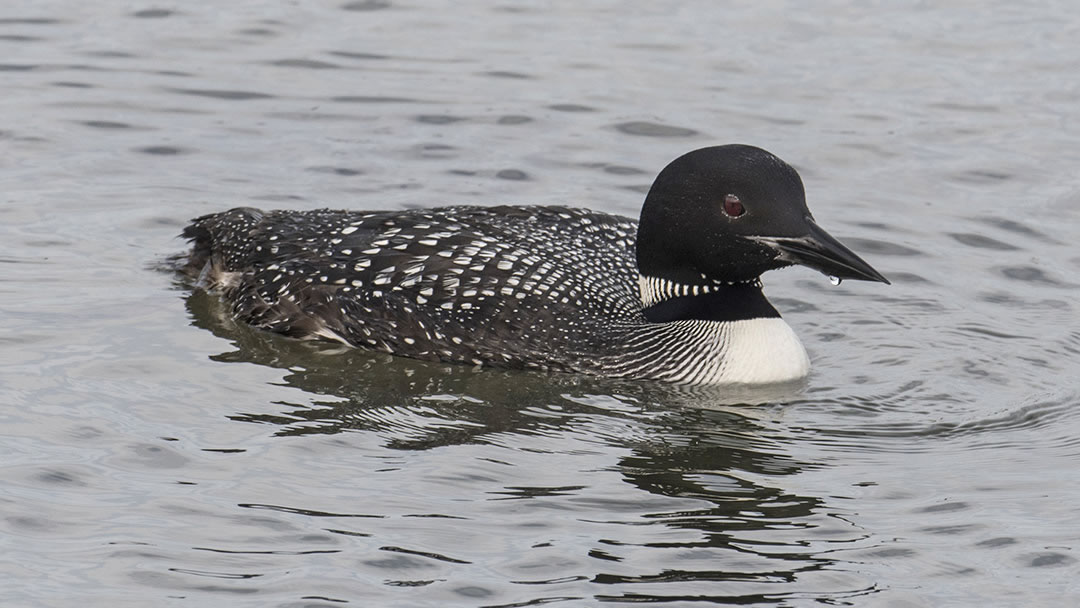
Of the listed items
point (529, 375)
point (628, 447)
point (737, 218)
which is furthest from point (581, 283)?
point (628, 447)

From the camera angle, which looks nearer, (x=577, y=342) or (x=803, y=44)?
(x=577, y=342)

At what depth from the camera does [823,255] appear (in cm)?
728

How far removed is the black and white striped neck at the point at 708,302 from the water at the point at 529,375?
353mm

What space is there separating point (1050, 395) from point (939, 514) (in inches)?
55.8

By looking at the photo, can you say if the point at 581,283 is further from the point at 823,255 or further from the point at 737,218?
the point at 823,255

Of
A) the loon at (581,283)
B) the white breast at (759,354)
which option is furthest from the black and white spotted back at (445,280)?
the white breast at (759,354)

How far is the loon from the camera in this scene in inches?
293

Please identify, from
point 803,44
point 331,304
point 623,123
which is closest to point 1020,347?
point 331,304

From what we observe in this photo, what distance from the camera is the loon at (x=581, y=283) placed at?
24.5 ft

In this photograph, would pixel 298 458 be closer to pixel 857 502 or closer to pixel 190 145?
pixel 857 502

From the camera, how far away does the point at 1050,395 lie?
7508mm

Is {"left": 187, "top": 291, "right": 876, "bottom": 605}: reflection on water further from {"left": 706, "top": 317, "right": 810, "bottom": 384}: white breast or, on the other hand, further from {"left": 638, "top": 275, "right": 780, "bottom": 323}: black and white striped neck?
{"left": 638, "top": 275, "right": 780, "bottom": 323}: black and white striped neck

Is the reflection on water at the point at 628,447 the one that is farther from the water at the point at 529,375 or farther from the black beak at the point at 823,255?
the black beak at the point at 823,255

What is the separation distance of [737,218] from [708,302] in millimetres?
486
